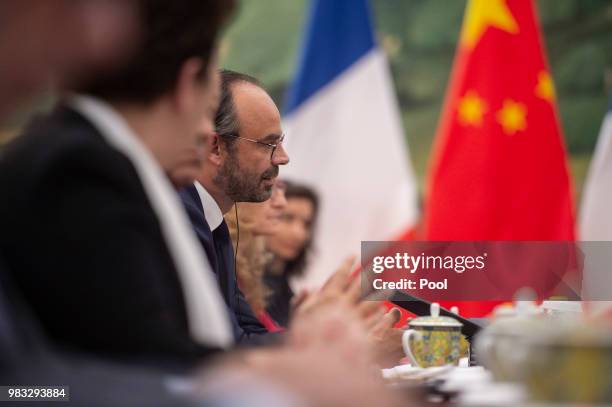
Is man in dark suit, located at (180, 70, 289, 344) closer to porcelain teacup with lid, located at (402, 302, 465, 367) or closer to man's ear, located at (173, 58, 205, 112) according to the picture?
porcelain teacup with lid, located at (402, 302, 465, 367)

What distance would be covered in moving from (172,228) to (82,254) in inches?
5.7

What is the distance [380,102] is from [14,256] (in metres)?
5.23

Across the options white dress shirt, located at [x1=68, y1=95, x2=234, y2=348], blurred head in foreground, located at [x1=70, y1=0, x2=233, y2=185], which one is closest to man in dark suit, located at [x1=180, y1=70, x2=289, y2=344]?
blurred head in foreground, located at [x1=70, y1=0, x2=233, y2=185]

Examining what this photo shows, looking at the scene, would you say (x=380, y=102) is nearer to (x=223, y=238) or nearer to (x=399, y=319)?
(x=223, y=238)

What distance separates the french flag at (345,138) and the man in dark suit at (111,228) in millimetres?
4548

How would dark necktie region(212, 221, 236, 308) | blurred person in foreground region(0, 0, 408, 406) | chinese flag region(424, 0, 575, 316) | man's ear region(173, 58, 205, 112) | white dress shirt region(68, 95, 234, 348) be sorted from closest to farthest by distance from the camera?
1. blurred person in foreground region(0, 0, 408, 406)
2. white dress shirt region(68, 95, 234, 348)
3. man's ear region(173, 58, 205, 112)
4. dark necktie region(212, 221, 236, 308)
5. chinese flag region(424, 0, 575, 316)

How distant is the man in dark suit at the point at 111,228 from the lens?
113cm

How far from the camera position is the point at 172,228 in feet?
4.06

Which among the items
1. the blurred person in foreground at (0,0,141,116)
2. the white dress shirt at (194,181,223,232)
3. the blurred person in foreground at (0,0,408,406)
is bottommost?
the blurred person in foreground at (0,0,408,406)

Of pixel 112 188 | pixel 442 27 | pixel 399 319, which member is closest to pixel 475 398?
pixel 112 188

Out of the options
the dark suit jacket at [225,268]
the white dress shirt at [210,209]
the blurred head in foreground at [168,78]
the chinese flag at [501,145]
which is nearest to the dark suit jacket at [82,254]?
the blurred head in foreground at [168,78]

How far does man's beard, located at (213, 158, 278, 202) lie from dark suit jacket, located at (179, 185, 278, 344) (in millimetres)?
280

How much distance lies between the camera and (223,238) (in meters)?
2.79

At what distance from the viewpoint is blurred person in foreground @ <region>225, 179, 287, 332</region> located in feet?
11.4
